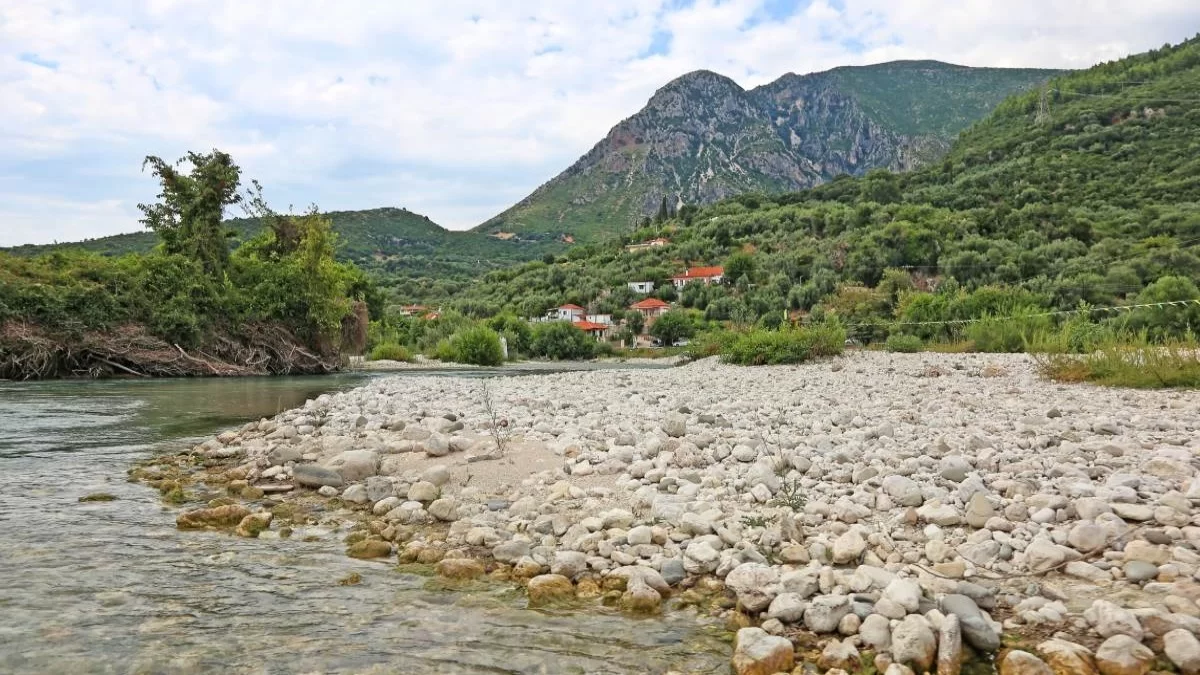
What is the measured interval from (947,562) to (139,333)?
28.7 m

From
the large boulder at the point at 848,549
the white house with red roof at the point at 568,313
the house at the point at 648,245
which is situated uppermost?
the house at the point at 648,245

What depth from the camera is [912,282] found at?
152 ft

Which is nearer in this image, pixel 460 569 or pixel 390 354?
pixel 460 569

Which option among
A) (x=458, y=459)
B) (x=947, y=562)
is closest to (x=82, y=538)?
(x=458, y=459)

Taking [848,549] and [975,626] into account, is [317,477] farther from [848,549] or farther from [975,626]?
[975,626]

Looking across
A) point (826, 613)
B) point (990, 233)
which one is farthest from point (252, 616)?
point (990, 233)

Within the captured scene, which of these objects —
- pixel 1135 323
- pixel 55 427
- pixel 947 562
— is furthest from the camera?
pixel 1135 323

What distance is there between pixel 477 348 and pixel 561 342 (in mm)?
11085

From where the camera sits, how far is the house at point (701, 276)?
65.7 metres

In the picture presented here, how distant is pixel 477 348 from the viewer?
38.4 m

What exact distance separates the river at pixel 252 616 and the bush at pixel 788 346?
1641 centimetres

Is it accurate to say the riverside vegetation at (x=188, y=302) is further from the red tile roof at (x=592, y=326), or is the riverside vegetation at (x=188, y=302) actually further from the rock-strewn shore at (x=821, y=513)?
the red tile roof at (x=592, y=326)

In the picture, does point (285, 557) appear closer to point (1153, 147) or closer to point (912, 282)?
point (912, 282)

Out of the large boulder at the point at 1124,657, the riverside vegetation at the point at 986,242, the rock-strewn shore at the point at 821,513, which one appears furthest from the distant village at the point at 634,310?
the large boulder at the point at 1124,657
